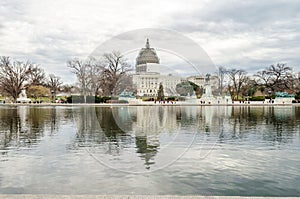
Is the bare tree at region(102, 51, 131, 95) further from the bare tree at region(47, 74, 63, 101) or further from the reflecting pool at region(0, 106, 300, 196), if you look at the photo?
the reflecting pool at region(0, 106, 300, 196)

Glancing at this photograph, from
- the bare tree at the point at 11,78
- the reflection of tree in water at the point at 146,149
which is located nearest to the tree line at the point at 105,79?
the bare tree at the point at 11,78

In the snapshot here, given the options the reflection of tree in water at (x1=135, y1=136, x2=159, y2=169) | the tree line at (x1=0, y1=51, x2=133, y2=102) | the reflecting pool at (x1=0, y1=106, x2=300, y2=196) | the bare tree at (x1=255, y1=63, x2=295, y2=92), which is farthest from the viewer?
the bare tree at (x1=255, y1=63, x2=295, y2=92)

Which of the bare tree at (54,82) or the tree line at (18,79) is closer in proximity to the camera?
the tree line at (18,79)

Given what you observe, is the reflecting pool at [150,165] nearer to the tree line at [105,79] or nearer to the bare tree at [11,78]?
the tree line at [105,79]

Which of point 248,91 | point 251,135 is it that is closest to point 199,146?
point 251,135

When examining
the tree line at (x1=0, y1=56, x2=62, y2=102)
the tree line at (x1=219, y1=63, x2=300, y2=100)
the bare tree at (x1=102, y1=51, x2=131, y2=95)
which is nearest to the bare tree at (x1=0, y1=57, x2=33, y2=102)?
the tree line at (x1=0, y1=56, x2=62, y2=102)

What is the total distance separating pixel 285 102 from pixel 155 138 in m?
58.5

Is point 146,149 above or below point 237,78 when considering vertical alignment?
below

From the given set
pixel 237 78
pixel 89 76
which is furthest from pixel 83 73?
pixel 237 78

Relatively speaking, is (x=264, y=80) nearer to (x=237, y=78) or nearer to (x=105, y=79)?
(x=237, y=78)

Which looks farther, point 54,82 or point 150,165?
point 54,82

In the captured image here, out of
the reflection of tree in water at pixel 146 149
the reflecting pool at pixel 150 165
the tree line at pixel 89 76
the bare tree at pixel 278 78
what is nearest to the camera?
the reflecting pool at pixel 150 165

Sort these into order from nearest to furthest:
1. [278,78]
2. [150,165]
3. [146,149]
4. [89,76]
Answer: [150,165] → [146,149] → [89,76] → [278,78]

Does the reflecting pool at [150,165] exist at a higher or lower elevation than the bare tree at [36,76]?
lower
